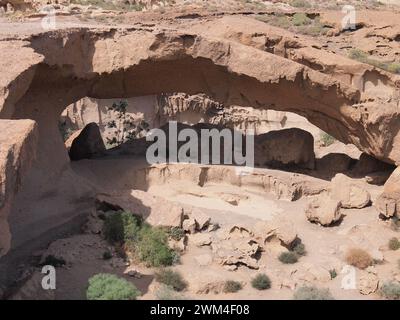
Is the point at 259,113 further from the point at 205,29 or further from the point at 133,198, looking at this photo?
the point at 133,198

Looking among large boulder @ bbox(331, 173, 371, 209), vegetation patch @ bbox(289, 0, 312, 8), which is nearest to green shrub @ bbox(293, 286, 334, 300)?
large boulder @ bbox(331, 173, 371, 209)

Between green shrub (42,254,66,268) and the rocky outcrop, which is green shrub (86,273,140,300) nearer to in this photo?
green shrub (42,254,66,268)

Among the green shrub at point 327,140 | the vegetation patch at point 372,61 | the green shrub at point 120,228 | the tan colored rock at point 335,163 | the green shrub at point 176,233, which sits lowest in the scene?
the green shrub at point 327,140

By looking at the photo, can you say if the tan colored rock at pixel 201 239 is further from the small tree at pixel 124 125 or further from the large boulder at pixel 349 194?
the small tree at pixel 124 125

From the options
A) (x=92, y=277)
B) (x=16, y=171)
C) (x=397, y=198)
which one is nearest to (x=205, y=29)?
(x=397, y=198)

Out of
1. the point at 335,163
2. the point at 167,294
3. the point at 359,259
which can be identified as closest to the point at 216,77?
the point at 335,163

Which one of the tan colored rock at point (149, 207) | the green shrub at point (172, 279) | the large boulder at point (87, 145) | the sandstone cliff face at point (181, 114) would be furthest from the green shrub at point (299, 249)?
the sandstone cliff face at point (181, 114)

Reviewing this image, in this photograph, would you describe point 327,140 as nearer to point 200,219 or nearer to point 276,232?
point 276,232
